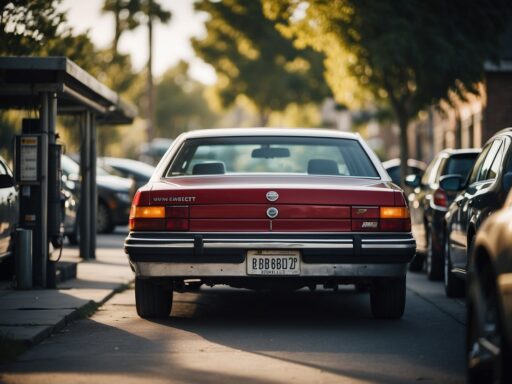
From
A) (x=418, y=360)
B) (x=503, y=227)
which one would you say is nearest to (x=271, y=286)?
(x=418, y=360)

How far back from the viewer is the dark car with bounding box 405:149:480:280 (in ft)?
45.4

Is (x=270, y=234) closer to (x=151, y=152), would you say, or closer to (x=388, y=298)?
(x=388, y=298)

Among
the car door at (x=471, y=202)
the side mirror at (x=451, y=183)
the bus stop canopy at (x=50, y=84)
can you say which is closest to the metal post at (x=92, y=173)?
the bus stop canopy at (x=50, y=84)

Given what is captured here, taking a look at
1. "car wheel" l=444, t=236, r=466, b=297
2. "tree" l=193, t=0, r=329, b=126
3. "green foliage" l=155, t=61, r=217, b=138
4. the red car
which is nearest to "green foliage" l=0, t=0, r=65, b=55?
"car wheel" l=444, t=236, r=466, b=297

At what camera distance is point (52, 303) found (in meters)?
10.6

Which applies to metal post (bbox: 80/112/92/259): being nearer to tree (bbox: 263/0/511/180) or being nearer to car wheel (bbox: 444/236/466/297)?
car wheel (bbox: 444/236/466/297)

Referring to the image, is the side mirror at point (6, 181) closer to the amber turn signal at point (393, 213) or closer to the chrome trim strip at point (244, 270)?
the chrome trim strip at point (244, 270)

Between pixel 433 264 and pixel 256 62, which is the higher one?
pixel 256 62

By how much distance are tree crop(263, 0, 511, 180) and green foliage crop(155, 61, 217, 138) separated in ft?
226

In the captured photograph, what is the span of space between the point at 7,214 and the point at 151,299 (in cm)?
351

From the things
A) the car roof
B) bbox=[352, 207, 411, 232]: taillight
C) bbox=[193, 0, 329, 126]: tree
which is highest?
bbox=[193, 0, 329, 126]: tree

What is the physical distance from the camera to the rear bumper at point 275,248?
882cm

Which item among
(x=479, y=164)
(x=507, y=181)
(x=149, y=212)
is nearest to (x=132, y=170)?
(x=479, y=164)

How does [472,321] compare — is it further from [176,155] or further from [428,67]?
[428,67]
